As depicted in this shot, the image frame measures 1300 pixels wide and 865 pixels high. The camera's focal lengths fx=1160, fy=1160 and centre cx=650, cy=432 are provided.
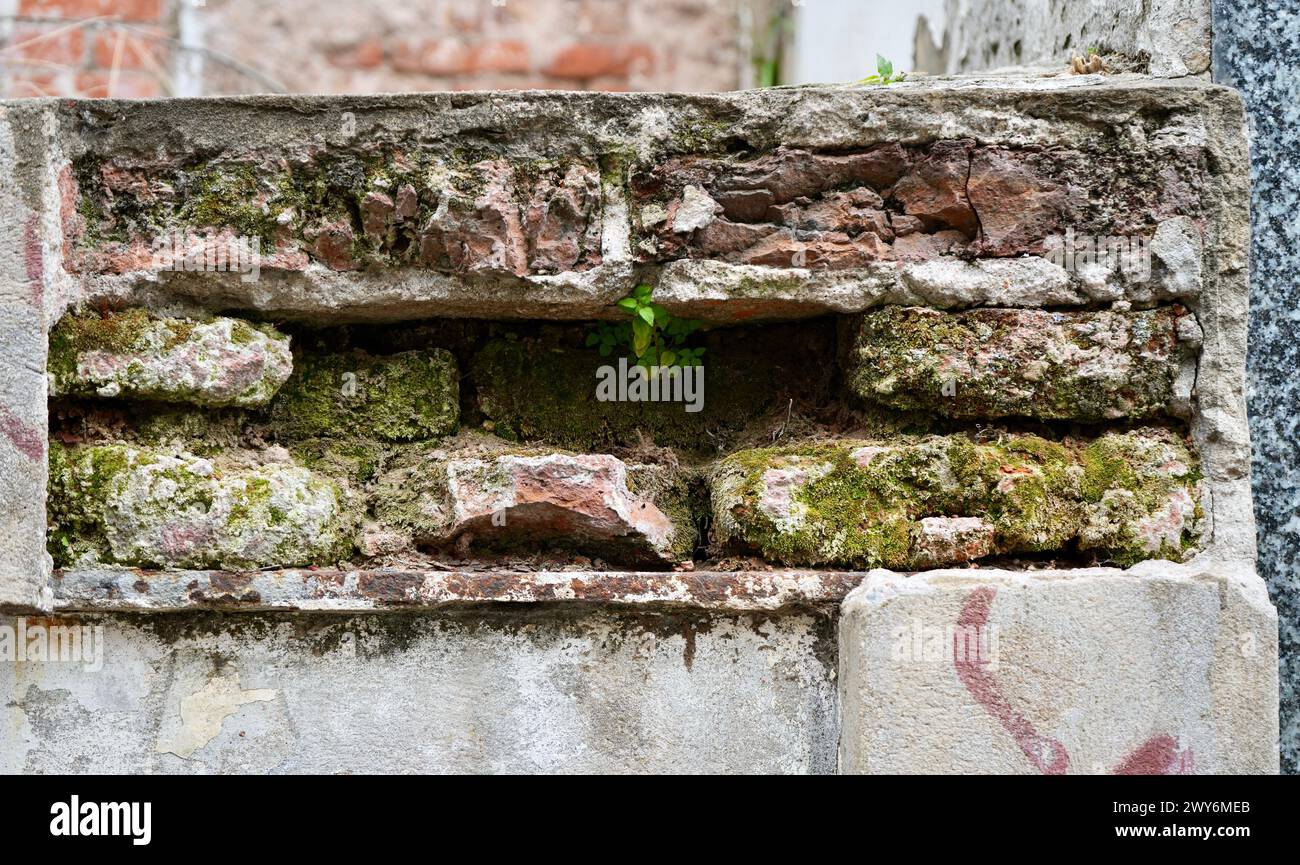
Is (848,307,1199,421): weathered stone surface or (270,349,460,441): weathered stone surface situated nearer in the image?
(848,307,1199,421): weathered stone surface

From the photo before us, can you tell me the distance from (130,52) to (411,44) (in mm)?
1089

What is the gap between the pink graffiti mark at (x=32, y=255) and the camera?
63.9 inches

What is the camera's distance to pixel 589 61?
5.00 metres

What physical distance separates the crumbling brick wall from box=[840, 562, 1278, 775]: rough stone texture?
0.24 ft

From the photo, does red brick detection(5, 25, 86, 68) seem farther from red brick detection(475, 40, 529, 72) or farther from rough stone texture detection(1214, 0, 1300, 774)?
rough stone texture detection(1214, 0, 1300, 774)

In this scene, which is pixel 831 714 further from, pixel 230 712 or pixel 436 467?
pixel 230 712

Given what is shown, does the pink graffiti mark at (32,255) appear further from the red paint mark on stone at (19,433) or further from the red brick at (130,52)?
the red brick at (130,52)

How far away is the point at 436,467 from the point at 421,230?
36cm

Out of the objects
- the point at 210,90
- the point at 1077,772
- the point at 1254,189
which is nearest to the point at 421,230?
the point at 1077,772

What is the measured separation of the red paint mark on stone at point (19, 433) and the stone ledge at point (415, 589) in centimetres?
18

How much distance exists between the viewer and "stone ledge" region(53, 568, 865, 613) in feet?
5.35

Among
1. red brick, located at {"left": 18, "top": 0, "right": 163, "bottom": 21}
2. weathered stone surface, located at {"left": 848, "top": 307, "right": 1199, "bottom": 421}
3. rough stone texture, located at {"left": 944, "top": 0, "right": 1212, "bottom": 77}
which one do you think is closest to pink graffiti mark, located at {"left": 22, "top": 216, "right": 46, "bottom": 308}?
weathered stone surface, located at {"left": 848, "top": 307, "right": 1199, "bottom": 421}

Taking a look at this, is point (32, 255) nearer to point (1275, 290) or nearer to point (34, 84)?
point (1275, 290)

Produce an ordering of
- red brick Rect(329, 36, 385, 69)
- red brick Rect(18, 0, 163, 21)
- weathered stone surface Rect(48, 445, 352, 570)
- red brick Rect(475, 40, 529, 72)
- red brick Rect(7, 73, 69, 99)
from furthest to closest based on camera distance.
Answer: red brick Rect(475, 40, 529, 72), red brick Rect(329, 36, 385, 69), red brick Rect(18, 0, 163, 21), red brick Rect(7, 73, 69, 99), weathered stone surface Rect(48, 445, 352, 570)
